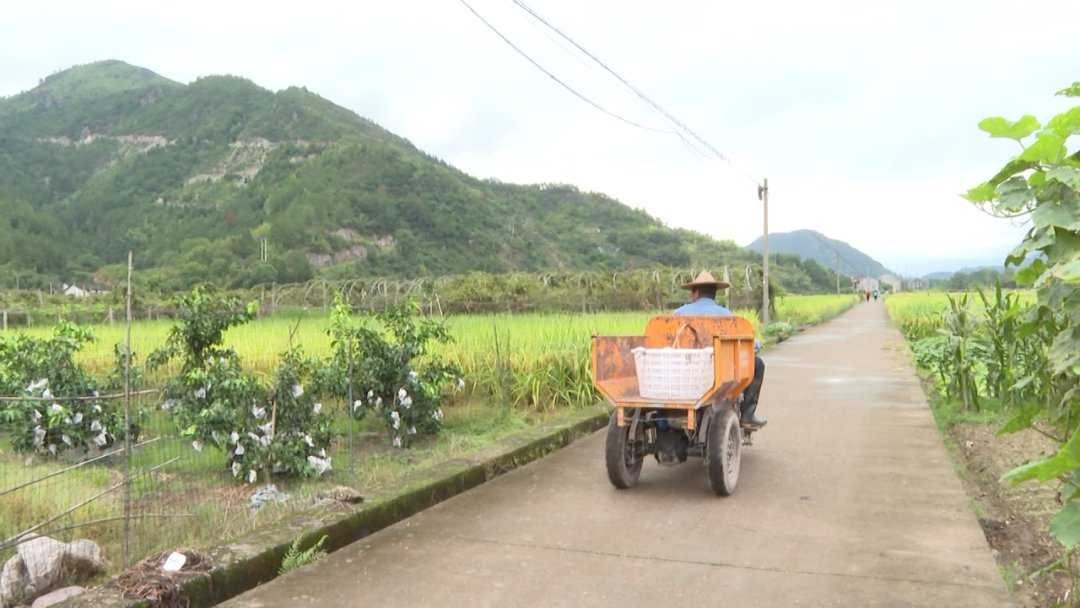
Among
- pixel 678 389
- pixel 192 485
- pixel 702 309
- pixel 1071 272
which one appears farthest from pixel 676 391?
pixel 192 485

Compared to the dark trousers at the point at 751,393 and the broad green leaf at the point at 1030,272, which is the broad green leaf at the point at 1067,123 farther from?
the dark trousers at the point at 751,393

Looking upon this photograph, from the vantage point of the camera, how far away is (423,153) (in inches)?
3841

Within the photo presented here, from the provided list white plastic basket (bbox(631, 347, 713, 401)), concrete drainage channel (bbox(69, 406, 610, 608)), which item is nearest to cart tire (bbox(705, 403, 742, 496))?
white plastic basket (bbox(631, 347, 713, 401))

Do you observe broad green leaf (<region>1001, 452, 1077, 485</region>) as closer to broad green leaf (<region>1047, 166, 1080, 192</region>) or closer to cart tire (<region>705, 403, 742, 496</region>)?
broad green leaf (<region>1047, 166, 1080, 192</region>)

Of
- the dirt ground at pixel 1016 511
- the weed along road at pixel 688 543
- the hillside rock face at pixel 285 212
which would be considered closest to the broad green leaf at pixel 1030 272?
the dirt ground at pixel 1016 511

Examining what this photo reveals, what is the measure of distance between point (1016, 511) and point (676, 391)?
246 cm

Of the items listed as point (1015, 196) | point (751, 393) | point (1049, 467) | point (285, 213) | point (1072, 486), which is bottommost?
point (751, 393)

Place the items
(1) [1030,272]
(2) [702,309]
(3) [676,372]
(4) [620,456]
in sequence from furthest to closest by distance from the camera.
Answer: (2) [702,309]
(4) [620,456]
(3) [676,372]
(1) [1030,272]

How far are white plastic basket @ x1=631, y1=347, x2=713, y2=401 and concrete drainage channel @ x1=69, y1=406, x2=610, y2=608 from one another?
1567mm

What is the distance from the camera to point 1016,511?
538 centimetres

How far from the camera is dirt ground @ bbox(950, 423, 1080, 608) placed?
157 inches

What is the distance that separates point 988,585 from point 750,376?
228cm

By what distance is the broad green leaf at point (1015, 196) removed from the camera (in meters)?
2.71

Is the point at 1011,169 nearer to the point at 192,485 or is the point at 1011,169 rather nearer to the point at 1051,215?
the point at 1051,215
